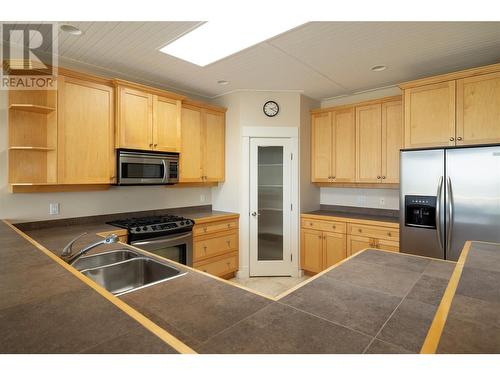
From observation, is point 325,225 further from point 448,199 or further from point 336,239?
point 448,199

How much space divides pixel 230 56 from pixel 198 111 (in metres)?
1.18

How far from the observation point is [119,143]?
2.99 metres

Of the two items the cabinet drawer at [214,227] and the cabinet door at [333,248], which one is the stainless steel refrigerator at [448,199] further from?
the cabinet drawer at [214,227]

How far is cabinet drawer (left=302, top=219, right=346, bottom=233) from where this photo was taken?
3643 millimetres

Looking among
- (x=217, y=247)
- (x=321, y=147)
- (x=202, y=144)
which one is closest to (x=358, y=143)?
(x=321, y=147)

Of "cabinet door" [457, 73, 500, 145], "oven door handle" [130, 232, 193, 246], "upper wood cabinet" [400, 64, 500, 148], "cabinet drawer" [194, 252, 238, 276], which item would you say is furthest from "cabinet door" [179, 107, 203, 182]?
"cabinet door" [457, 73, 500, 145]

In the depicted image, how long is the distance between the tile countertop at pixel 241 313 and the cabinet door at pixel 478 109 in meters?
1.98

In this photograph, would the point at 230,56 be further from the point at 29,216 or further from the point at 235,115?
the point at 29,216

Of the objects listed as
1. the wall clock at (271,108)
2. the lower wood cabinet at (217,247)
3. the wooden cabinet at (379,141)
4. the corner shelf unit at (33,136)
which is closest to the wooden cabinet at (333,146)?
the wooden cabinet at (379,141)

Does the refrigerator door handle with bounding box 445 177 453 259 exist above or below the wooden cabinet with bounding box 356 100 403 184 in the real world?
below

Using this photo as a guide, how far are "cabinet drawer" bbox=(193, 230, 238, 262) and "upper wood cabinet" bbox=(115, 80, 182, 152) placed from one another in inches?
47.2

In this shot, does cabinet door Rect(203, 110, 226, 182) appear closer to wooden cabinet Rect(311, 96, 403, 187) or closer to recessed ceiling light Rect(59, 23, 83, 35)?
wooden cabinet Rect(311, 96, 403, 187)
